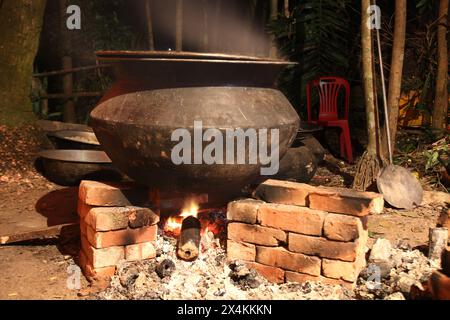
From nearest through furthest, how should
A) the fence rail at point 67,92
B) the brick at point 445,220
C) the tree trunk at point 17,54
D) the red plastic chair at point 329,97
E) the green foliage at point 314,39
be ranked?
the brick at point 445,220, the tree trunk at point 17,54, the red plastic chair at point 329,97, the green foliage at point 314,39, the fence rail at point 67,92

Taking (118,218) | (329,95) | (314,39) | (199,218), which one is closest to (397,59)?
(329,95)

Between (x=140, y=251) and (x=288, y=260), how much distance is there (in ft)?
2.94

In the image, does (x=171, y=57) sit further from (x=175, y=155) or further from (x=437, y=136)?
(x=437, y=136)

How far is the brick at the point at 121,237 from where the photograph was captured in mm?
2820

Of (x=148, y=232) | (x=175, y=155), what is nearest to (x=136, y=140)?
(x=175, y=155)

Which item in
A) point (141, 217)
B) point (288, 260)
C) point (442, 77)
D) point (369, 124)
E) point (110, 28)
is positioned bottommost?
point (288, 260)

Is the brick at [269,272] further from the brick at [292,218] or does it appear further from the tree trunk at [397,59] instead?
the tree trunk at [397,59]

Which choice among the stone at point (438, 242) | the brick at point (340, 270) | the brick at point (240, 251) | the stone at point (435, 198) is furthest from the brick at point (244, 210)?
the stone at point (435, 198)

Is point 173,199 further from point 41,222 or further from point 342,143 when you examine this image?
point 342,143

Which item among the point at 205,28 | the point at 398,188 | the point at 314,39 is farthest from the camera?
the point at 205,28

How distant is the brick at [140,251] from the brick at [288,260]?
66cm

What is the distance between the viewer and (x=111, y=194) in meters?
2.89

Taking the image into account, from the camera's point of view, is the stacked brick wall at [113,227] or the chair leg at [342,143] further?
the chair leg at [342,143]
